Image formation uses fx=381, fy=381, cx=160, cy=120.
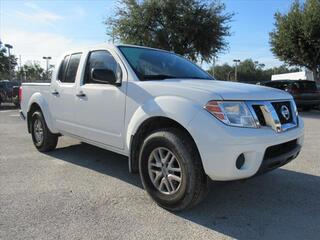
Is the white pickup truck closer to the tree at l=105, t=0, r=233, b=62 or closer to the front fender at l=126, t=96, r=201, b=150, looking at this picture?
the front fender at l=126, t=96, r=201, b=150

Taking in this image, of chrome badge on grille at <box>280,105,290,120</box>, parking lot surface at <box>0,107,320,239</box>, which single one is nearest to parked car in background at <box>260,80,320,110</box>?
parking lot surface at <box>0,107,320,239</box>

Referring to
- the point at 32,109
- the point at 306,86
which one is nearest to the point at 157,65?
the point at 32,109

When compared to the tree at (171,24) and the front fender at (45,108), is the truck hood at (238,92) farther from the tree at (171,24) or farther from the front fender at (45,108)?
the tree at (171,24)

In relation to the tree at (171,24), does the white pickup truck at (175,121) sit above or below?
below

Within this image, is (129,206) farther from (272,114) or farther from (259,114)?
(272,114)

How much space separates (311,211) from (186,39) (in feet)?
65.5

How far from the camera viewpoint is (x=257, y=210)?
14.1 ft

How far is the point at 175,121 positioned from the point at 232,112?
643mm

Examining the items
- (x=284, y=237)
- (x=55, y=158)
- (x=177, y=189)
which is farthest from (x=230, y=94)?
(x=55, y=158)

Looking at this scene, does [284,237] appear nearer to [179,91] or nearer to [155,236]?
[155,236]

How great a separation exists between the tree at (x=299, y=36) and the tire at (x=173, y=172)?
22.3 meters

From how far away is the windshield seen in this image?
498 cm

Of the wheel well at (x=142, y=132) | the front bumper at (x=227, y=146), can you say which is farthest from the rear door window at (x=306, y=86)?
the front bumper at (x=227, y=146)

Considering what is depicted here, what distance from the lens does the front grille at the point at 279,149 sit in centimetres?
405
